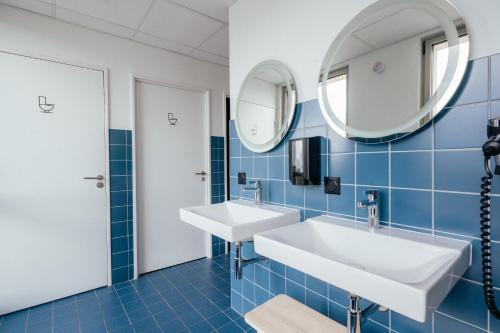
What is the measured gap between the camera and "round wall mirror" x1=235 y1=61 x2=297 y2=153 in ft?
4.84

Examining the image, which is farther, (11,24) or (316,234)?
(11,24)

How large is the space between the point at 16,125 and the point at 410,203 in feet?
8.37

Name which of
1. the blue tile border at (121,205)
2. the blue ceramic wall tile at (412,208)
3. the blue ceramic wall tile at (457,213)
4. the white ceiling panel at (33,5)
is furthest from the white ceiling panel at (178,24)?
the blue ceramic wall tile at (457,213)

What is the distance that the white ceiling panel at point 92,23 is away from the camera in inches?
75.6

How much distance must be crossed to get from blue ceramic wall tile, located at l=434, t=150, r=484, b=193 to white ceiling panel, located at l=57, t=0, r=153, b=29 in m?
1.99

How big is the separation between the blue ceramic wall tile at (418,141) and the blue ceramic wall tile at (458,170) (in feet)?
0.17

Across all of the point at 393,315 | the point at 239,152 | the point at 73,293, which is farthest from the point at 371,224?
the point at 73,293

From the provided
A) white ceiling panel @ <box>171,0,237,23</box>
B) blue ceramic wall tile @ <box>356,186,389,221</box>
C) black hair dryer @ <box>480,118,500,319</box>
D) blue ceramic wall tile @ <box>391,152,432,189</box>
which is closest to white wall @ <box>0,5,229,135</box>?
white ceiling panel @ <box>171,0,237,23</box>

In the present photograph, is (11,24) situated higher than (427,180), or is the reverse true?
(11,24)

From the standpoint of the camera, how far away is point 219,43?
7.87 feet

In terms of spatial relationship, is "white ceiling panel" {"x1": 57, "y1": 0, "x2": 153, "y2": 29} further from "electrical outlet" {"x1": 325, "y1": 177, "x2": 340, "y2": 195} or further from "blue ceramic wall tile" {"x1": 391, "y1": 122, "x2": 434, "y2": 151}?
"blue ceramic wall tile" {"x1": 391, "y1": 122, "x2": 434, "y2": 151}

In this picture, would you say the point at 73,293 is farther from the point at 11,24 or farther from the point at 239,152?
the point at 11,24

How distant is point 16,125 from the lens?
186cm

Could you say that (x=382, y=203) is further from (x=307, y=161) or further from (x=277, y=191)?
(x=277, y=191)
